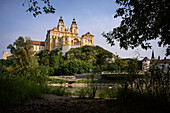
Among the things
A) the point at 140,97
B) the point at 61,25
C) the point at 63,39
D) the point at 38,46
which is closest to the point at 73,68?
the point at 63,39

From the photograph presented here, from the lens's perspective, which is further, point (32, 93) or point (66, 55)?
point (66, 55)

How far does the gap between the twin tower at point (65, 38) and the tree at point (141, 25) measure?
59126mm

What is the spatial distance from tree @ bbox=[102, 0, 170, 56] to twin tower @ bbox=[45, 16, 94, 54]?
59126mm

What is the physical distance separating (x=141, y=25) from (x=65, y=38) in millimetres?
63316

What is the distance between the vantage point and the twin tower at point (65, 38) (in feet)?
213

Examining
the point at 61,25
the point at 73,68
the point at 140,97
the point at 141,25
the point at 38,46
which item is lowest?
the point at 140,97

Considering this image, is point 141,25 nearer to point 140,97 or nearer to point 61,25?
point 140,97

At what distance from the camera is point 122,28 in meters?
4.45

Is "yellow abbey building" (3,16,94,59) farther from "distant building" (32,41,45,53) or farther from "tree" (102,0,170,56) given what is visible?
"tree" (102,0,170,56)

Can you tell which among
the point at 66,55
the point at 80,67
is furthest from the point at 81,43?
the point at 80,67

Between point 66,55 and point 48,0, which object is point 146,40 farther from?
point 66,55

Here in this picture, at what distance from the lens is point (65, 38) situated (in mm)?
65562

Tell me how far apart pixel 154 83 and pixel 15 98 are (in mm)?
4607

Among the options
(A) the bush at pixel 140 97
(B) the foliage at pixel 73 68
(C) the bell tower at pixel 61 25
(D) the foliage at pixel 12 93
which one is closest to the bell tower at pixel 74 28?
(C) the bell tower at pixel 61 25
